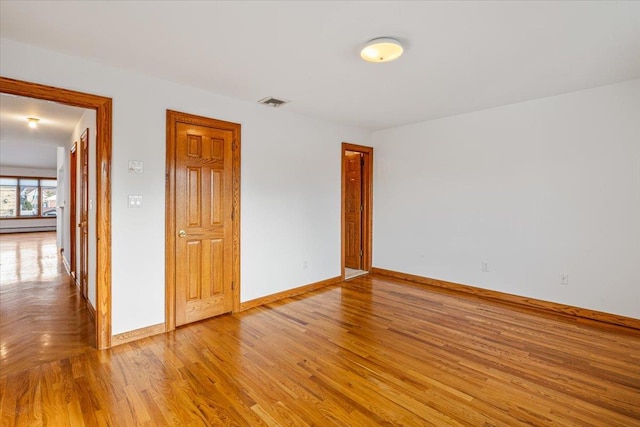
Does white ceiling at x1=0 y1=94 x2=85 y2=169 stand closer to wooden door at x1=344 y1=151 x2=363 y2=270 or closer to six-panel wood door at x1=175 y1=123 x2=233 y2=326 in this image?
six-panel wood door at x1=175 y1=123 x2=233 y2=326

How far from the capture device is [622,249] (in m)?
3.27

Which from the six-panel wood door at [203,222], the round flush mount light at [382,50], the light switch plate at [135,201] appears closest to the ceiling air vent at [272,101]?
the six-panel wood door at [203,222]

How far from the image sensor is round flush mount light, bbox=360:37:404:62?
2316mm

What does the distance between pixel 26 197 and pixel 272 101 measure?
13337mm

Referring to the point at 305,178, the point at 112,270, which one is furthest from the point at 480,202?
the point at 112,270

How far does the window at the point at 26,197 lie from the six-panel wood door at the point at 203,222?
12.6 m

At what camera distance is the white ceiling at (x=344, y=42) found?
6.50ft

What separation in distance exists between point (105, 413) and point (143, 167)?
2.00 meters

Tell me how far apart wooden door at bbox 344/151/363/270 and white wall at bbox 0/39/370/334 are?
1.66ft

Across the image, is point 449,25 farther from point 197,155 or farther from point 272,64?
point 197,155

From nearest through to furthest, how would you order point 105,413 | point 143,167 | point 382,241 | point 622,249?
1. point 105,413
2. point 143,167
3. point 622,249
4. point 382,241

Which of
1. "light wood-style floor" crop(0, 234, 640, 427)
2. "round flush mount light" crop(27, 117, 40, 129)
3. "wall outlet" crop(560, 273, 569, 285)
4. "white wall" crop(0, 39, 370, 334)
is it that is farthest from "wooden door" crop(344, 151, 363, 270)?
"round flush mount light" crop(27, 117, 40, 129)

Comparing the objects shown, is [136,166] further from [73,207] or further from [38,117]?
[73,207]

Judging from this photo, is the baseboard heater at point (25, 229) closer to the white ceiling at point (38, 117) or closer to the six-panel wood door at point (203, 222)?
the white ceiling at point (38, 117)
